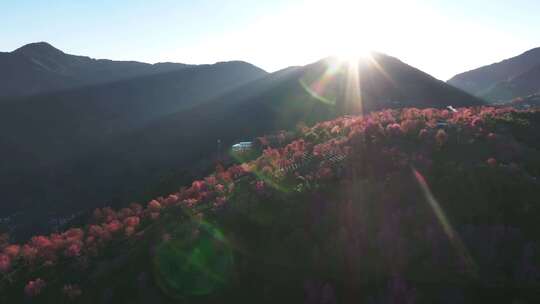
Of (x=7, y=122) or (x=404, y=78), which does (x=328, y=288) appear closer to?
(x=404, y=78)

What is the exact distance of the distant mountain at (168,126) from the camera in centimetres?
10112

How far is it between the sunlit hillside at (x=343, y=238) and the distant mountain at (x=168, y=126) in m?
56.8

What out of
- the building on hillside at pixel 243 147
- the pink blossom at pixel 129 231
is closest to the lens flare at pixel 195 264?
the pink blossom at pixel 129 231

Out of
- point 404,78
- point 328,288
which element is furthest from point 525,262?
point 404,78

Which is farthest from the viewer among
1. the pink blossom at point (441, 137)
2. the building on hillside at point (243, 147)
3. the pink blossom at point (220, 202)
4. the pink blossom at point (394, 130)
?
the building on hillside at point (243, 147)

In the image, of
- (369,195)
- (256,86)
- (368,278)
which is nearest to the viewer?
(368,278)

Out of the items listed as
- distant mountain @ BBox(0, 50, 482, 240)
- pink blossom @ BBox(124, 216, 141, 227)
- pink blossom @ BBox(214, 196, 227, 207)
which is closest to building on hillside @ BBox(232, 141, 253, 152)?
distant mountain @ BBox(0, 50, 482, 240)

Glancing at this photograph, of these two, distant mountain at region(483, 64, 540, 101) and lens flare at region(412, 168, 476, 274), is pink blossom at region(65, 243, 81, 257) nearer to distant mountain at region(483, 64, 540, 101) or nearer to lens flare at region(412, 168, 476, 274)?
lens flare at region(412, 168, 476, 274)

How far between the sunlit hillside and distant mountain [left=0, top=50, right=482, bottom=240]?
186ft

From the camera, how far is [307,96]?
11894 cm

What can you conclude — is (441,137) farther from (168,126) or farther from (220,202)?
(168,126)

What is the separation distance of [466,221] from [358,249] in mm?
4518

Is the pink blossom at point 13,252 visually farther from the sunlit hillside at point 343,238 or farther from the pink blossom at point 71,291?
the pink blossom at point 71,291

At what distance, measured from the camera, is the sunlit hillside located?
14.7m
